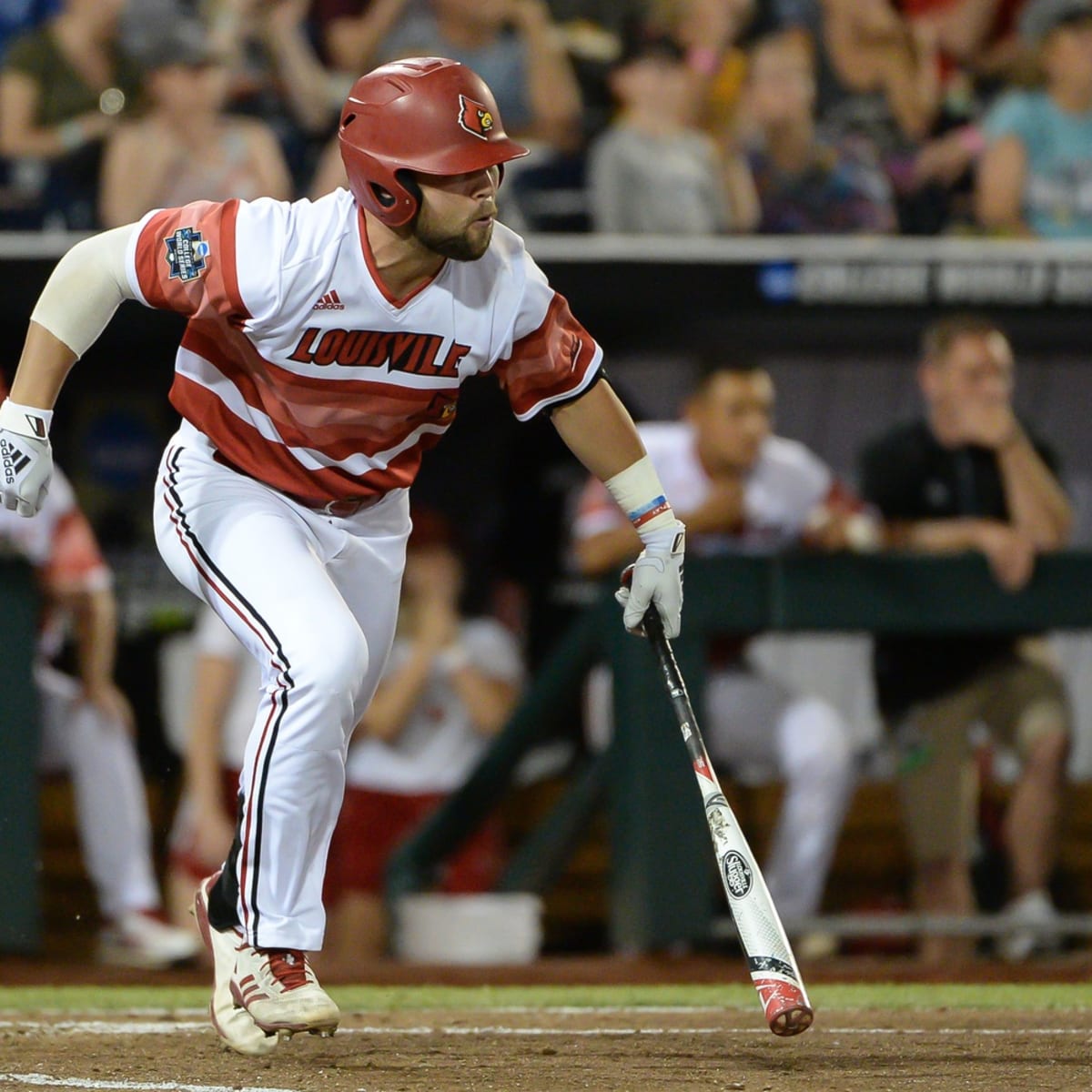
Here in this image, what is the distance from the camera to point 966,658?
5844mm

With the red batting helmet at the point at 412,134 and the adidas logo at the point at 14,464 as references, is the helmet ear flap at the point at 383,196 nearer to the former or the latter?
the red batting helmet at the point at 412,134

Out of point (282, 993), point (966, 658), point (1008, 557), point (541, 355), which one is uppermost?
point (541, 355)

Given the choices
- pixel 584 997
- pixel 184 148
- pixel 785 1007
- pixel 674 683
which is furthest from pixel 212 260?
pixel 184 148

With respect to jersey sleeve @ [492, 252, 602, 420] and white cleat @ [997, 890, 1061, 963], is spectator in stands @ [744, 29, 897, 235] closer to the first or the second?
white cleat @ [997, 890, 1061, 963]

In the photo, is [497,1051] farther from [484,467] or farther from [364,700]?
[484,467]

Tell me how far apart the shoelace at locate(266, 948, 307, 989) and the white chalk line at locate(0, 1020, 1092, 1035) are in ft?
1.92

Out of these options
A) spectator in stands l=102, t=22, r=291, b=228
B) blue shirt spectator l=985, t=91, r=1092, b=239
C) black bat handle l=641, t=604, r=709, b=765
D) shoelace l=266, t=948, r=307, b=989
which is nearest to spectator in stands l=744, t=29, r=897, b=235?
blue shirt spectator l=985, t=91, r=1092, b=239

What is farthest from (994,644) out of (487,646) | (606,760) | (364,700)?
(364,700)

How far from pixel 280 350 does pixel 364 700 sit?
73cm

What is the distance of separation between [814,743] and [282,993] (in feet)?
A: 9.03

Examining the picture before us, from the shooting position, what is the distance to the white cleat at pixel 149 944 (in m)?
5.73

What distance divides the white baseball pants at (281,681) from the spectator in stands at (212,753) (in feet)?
7.70

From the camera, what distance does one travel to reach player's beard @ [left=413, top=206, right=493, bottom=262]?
131 inches

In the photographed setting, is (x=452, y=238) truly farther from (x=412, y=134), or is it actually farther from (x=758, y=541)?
(x=758, y=541)
